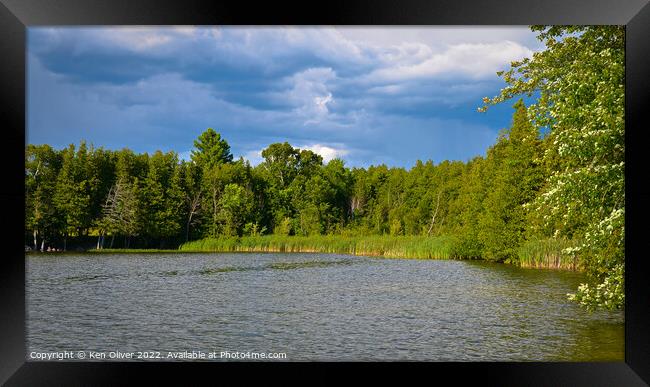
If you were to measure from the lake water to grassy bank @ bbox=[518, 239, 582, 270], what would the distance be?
564 millimetres

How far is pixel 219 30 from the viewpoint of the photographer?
71.1ft

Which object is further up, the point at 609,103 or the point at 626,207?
the point at 609,103

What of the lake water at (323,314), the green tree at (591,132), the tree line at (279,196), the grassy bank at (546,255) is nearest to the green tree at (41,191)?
the tree line at (279,196)

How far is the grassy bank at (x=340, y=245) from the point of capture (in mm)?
19891

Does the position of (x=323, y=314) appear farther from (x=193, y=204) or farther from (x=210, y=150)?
(x=210, y=150)

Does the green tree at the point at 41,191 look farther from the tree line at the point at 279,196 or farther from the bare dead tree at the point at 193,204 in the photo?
the bare dead tree at the point at 193,204

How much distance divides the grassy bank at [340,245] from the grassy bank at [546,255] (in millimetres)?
3125

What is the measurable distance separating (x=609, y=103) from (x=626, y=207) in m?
1.35

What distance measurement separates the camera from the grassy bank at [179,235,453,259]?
1989 centimetres

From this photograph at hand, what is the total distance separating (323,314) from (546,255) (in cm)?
889

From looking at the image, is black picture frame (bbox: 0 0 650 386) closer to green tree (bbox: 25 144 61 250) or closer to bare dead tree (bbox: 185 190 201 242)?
green tree (bbox: 25 144 61 250)

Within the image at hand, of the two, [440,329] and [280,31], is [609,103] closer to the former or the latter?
[440,329]
